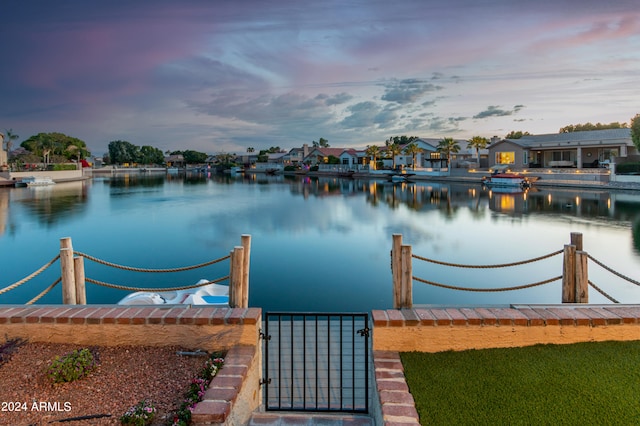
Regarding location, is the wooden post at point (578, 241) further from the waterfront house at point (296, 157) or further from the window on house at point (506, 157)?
the waterfront house at point (296, 157)

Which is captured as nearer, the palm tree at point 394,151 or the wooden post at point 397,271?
the wooden post at point 397,271

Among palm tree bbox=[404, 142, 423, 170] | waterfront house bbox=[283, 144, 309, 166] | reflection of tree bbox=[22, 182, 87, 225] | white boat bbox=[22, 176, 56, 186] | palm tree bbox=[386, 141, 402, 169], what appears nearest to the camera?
reflection of tree bbox=[22, 182, 87, 225]

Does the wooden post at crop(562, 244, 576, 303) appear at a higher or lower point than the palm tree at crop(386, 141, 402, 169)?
lower

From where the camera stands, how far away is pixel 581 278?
255 inches

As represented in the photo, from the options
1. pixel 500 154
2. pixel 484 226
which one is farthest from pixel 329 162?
pixel 484 226

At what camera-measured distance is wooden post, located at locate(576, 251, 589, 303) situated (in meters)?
6.43

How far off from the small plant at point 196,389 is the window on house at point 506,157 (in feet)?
200

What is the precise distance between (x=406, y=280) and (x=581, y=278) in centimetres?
262

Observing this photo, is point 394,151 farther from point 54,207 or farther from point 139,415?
point 139,415

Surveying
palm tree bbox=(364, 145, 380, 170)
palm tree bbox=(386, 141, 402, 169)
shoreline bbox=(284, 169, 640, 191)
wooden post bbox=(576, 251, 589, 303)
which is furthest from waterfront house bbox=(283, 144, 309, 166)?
wooden post bbox=(576, 251, 589, 303)

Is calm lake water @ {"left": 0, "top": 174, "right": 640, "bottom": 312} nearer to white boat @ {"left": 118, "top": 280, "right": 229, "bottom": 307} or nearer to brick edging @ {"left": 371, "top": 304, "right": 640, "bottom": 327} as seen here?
white boat @ {"left": 118, "top": 280, "right": 229, "bottom": 307}

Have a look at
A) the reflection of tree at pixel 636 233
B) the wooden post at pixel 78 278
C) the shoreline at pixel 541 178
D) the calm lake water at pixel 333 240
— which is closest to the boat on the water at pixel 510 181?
the shoreline at pixel 541 178

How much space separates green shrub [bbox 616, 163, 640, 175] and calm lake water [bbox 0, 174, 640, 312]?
16.4ft

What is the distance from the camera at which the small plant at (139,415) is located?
390cm
